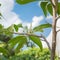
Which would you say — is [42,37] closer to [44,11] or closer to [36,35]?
[36,35]

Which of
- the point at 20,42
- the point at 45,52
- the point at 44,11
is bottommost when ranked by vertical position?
the point at 45,52

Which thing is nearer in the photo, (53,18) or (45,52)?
(53,18)

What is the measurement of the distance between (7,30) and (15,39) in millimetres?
45

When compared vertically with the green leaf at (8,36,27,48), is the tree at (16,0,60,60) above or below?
above

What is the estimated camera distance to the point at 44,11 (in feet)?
3.33

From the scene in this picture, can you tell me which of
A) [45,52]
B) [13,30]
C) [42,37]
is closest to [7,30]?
[13,30]

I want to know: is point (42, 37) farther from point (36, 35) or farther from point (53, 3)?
point (53, 3)

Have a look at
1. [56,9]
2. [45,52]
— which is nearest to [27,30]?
[56,9]

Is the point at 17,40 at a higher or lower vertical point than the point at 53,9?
lower

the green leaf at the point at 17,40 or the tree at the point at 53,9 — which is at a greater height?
the tree at the point at 53,9

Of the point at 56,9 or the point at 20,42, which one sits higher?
the point at 56,9

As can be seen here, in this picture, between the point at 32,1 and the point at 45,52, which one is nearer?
the point at 32,1

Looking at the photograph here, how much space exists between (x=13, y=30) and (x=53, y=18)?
0.15 m

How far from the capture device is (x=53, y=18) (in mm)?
928
